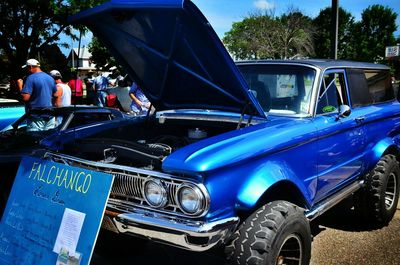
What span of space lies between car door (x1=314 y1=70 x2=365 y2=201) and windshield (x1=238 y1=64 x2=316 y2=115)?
14cm

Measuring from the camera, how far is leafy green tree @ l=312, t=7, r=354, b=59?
178ft

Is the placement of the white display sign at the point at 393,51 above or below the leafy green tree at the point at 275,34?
below

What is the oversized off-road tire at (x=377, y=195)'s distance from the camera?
421 cm

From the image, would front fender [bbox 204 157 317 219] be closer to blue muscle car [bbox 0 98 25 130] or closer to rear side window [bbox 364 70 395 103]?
rear side window [bbox 364 70 395 103]

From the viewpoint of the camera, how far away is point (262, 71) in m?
4.03

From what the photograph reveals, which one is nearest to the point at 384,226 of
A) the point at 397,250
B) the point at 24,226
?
the point at 397,250

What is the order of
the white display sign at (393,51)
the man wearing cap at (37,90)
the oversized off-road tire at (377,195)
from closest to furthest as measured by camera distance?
1. the oversized off-road tire at (377,195)
2. the man wearing cap at (37,90)
3. the white display sign at (393,51)

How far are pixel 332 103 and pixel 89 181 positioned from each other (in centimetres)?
245

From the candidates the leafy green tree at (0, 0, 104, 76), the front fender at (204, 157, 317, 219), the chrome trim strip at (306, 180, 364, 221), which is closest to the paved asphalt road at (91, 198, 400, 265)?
the chrome trim strip at (306, 180, 364, 221)

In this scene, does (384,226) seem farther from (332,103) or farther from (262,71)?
(262,71)

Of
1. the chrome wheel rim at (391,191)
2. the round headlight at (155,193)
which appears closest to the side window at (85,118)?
the round headlight at (155,193)

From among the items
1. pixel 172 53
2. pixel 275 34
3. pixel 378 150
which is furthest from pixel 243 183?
pixel 275 34

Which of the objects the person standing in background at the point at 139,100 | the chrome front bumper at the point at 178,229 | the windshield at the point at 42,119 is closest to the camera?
the chrome front bumper at the point at 178,229

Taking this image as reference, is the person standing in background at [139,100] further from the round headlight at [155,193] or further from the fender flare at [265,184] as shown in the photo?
the round headlight at [155,193]
